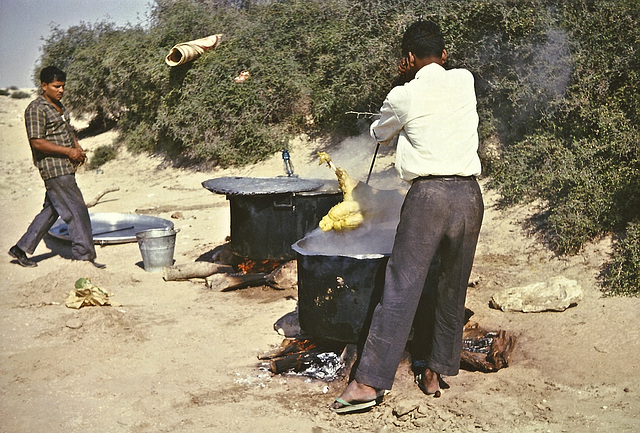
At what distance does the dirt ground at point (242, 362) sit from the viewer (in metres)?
3.84

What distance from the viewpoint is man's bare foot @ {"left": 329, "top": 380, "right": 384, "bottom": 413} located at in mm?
3859

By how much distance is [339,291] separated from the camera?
4.30 metres

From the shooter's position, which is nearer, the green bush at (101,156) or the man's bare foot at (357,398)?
the man's bare foot at (357,398)

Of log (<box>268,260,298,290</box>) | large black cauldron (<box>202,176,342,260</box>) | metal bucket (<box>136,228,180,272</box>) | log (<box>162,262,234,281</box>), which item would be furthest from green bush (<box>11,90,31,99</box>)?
log (<box>268,260,298,290</box>)

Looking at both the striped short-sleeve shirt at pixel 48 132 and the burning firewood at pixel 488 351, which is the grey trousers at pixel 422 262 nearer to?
the burning firewood at pixel 488 351

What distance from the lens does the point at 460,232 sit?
372cm

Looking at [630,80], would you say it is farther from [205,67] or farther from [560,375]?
[205,67]

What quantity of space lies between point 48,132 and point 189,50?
886 centimetres

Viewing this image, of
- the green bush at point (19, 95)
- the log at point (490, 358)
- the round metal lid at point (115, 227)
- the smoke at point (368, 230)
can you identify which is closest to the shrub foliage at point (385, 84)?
the log at point (490, 358)

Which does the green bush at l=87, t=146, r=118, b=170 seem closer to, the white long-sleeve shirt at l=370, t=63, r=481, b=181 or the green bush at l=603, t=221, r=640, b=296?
the green bush at l=603, t=221, r=640, b=296

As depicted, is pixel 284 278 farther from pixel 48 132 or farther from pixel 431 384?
pixel 48 132

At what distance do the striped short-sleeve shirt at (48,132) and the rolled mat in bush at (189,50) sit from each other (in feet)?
28.2

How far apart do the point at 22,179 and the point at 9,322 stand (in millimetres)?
12157

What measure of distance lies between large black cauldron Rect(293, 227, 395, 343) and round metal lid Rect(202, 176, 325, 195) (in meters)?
1.65
